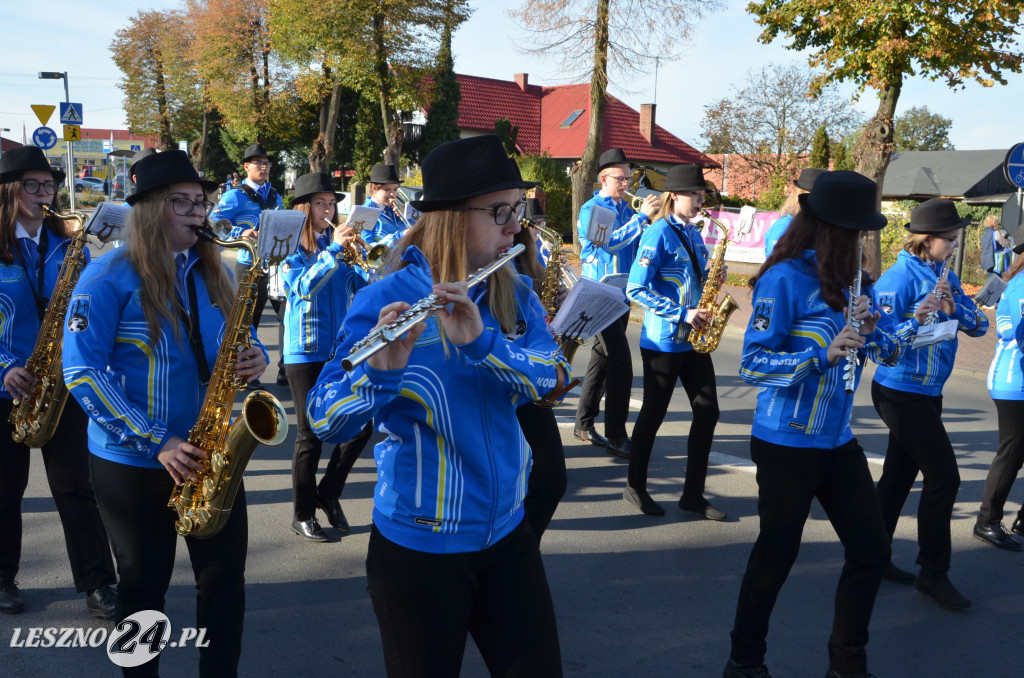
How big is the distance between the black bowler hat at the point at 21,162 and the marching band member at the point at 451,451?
287cm

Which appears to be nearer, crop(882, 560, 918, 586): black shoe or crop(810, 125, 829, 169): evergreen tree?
crop(882, 560, 918, 586): black shoe

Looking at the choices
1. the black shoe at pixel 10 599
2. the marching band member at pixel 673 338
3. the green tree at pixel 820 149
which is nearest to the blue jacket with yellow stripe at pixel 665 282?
the marching band member at pixel 673 338

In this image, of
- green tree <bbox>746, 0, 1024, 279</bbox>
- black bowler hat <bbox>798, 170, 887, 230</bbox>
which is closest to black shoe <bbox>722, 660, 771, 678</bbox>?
black bowler hat <bbox>798, 170, 887, 230</bbox>

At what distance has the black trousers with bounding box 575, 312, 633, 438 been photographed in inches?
269

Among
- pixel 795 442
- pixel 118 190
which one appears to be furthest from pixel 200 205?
pixel 118 190

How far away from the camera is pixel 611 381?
6918mm

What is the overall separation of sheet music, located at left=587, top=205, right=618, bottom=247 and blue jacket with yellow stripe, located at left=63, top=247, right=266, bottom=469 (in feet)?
13.7

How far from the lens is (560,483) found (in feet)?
13.2

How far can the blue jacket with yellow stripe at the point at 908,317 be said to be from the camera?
4500mm

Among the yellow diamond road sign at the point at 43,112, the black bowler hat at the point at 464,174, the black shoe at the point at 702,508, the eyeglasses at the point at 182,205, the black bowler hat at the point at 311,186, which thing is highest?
the yellow diamond road sign at the point at 43,112

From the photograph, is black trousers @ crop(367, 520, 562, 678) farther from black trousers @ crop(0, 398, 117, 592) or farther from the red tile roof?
the red tile roof

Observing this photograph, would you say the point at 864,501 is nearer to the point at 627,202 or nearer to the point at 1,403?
the point at 1,403

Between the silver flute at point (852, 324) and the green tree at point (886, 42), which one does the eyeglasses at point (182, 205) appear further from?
the green tree at point (886, 42)

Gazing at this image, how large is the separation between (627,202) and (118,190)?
137ft
